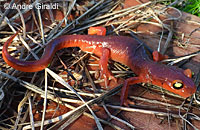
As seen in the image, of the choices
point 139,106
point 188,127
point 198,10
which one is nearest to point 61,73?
point 139,106

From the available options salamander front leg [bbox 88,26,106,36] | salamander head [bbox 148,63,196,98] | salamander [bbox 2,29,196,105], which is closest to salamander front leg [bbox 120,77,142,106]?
salamander [bbox 2,29,196,105]

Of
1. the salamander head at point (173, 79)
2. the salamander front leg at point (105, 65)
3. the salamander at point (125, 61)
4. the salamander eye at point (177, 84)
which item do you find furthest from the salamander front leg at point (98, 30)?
the salamander eye at point (177, 84)

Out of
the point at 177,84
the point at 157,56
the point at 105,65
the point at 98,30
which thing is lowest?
the point at 177,84

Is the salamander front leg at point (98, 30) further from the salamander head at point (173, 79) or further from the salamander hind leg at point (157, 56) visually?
the salamander head at point (173, 79)

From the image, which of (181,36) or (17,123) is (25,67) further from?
(181,36)

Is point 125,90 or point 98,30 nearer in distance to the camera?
point 125,90

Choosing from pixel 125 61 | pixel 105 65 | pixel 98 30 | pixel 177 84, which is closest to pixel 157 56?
pixel 125 61

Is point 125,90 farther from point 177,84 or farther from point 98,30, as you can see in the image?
point 98,30

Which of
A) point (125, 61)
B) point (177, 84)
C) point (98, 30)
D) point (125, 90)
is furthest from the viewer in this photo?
point (98, 30)
